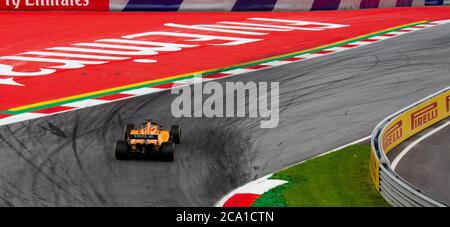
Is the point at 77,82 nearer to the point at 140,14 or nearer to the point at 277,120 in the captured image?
the point at 277,120

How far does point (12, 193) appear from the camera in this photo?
51.2 feet

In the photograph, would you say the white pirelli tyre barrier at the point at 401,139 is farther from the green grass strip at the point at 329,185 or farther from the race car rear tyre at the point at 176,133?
the race car rear tyre at the point at 176,133

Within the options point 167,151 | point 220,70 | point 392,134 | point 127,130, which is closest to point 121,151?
point 167,151

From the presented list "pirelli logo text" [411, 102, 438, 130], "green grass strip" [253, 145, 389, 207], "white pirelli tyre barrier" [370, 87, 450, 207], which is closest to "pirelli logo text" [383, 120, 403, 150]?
"white pirelli tyre barrier" [370, 87, 450, 207]

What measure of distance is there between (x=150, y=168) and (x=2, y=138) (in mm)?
3823

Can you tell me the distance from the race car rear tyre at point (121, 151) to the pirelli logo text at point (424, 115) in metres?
7.44

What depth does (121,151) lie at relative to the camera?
17328 millimetres

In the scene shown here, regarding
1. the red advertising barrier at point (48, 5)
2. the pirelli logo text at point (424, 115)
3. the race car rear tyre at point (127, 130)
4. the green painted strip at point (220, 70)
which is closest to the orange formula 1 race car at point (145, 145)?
the race car rear tyre at point (127, 130)

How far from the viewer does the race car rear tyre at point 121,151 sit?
17328 mm

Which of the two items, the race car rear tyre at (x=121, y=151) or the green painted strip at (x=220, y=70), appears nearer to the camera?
the race car rear tyre at (x=121, y=151)

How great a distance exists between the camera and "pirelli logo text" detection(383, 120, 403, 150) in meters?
19.0

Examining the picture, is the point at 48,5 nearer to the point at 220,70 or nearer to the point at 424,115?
the point at 220,70

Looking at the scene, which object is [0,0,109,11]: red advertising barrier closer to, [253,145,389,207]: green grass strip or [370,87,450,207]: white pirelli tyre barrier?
[370,87,450,207]: white pirelli tyre barrier

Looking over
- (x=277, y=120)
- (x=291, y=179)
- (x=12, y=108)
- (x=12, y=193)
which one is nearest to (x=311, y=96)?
(x=277, y=120)
